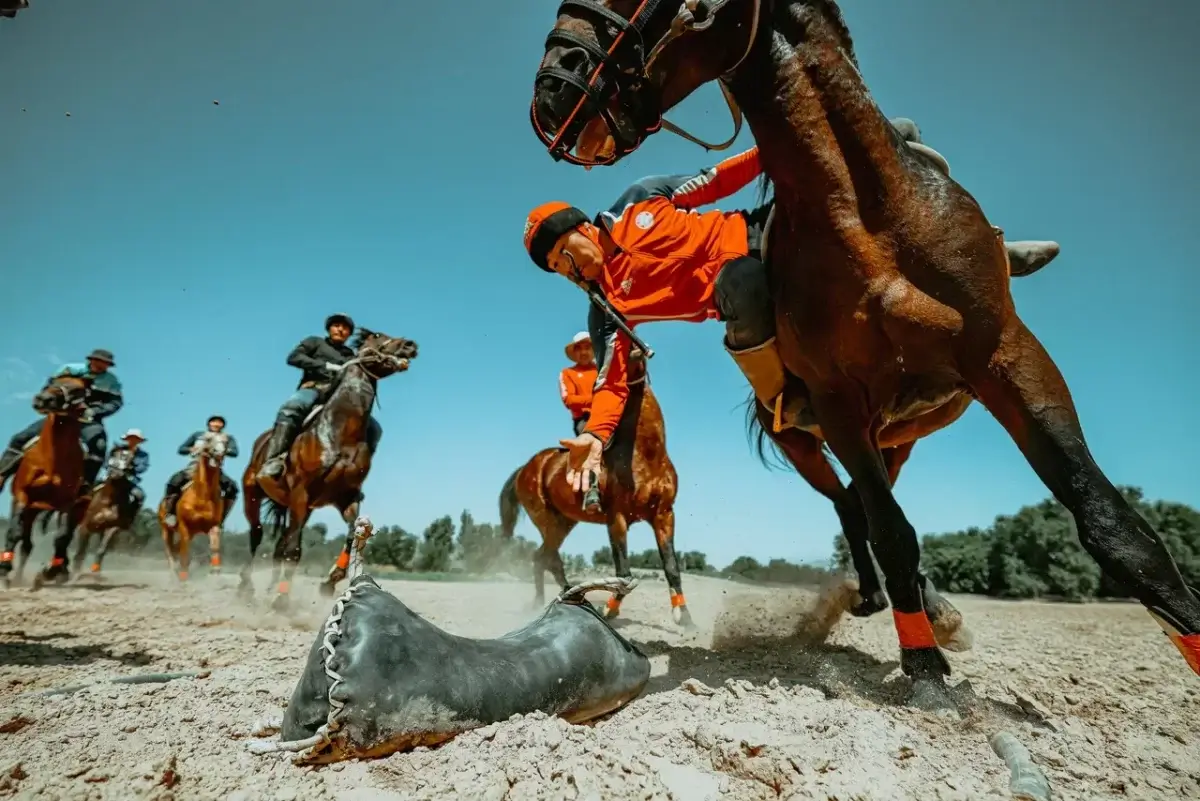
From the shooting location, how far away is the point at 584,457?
9.54 ft

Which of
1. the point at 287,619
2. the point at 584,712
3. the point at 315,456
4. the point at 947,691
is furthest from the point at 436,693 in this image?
the point at 315,456

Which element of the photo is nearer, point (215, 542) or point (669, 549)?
point (669, 549)

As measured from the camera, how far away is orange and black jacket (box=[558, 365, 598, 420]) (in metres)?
7.58

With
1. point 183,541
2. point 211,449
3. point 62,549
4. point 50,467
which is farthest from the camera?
point 183,541

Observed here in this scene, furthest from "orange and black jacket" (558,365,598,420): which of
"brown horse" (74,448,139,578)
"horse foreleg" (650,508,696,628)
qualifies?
"brown horse" (74,448,139,578)

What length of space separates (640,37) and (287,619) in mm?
7012

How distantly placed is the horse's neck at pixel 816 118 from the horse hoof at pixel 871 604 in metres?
2.40

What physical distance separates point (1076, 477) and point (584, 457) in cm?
182

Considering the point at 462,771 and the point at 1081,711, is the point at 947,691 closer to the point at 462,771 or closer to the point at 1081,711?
the point at 1081,711

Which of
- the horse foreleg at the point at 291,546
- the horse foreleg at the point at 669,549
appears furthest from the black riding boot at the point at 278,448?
the horse foreleg at the point at 669,549

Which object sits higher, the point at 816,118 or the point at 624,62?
the point at 624,62

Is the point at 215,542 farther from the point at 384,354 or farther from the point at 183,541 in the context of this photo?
the point at 384,354

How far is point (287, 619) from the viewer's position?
707cm

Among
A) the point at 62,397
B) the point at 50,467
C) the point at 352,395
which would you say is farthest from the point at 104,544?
the point at 352,395
